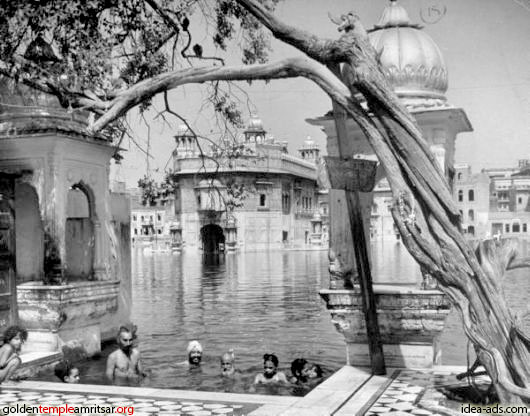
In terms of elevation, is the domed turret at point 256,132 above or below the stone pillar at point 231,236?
above

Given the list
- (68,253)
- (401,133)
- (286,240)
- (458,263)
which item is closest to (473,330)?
(458,263)

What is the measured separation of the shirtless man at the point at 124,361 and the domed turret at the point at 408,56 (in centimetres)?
354

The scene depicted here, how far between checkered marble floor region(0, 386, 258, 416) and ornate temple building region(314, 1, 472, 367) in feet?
5.61

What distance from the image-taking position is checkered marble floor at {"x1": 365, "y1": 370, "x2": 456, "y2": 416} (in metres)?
5.13

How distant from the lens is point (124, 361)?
7672mm

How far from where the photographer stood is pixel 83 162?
880cm

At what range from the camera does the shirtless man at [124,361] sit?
7.56 m

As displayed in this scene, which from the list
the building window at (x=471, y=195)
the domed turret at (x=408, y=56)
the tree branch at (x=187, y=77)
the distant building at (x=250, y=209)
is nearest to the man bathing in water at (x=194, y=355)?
the domed turret at (x=408, y=56)

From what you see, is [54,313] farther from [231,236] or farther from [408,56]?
[231,236]

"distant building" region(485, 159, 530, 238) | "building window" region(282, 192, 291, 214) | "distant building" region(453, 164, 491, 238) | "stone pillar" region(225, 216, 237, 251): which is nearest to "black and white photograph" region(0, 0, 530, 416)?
"stone pillar" region(225, 216, 237, 251)

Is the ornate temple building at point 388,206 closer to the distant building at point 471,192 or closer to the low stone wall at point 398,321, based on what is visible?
the low stone wall at point 398,321

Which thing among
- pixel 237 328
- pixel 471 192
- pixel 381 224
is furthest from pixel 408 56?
pixel 381 224

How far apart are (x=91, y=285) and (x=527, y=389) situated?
17.7 feet

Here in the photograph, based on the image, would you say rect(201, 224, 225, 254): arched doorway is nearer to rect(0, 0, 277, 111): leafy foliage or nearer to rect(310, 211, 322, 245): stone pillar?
rect(310, 211, 322, 245): stone pillar
